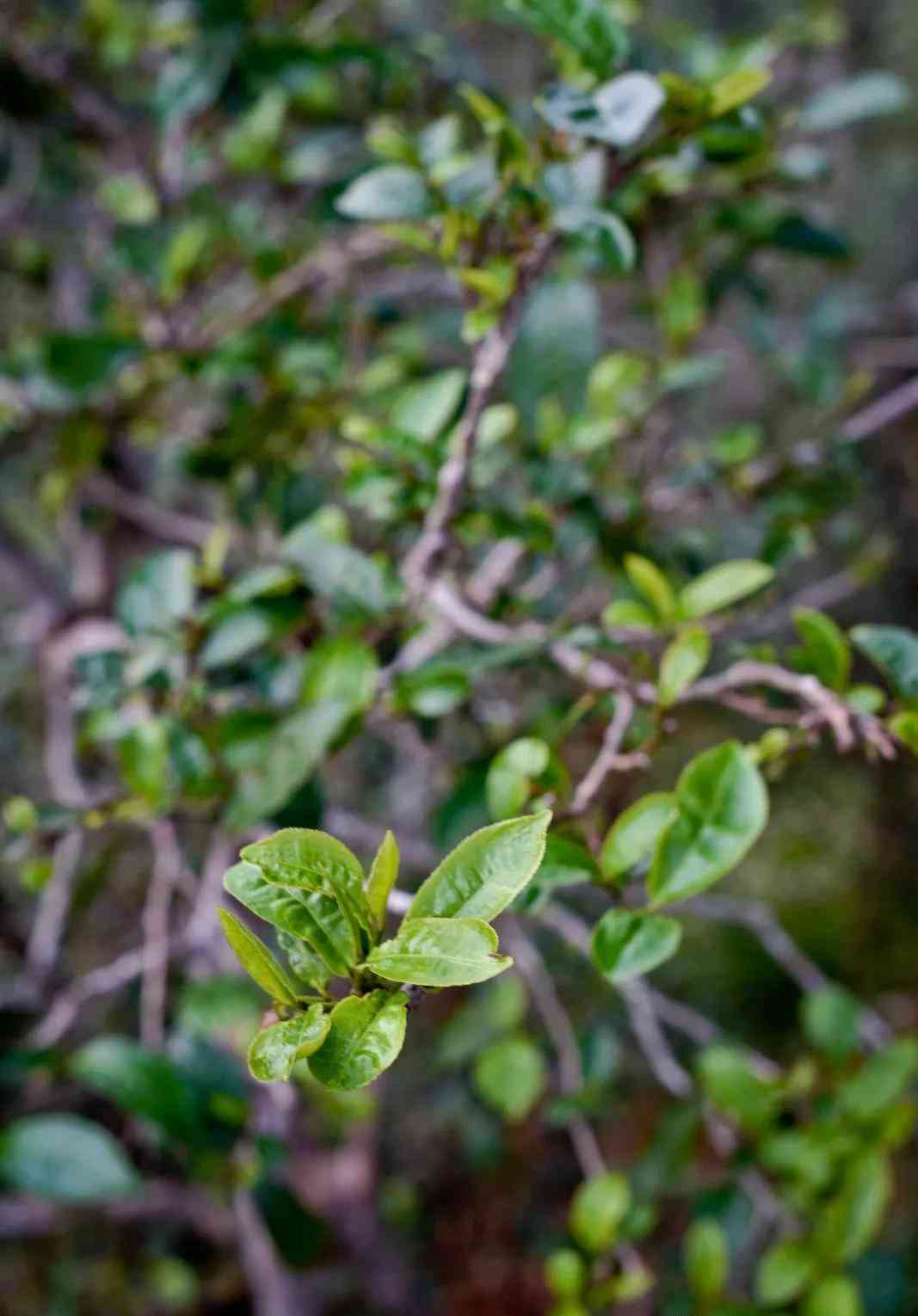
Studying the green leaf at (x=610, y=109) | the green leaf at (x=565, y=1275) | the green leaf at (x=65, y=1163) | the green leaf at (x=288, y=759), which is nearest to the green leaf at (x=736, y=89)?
the green leaf at (x=610, y=109)

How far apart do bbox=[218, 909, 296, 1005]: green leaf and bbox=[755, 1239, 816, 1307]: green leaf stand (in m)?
0.52

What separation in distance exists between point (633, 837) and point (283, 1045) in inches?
7.4

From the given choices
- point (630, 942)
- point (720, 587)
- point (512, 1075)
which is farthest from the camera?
point (512, 1075)

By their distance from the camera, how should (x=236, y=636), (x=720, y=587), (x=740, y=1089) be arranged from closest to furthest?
(x=720, y=587)
(x=236, y=636)
(x=740, y=1089)

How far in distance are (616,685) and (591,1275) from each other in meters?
0.51

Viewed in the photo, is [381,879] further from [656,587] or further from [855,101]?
[855,101]

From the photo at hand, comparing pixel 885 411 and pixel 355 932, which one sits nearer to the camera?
pixel 355 932

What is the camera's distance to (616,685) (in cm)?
49

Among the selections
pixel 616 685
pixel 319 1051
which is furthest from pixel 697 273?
pixel 319 1051

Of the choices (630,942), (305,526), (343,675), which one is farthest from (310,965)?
(305,526)

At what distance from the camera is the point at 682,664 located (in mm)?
452

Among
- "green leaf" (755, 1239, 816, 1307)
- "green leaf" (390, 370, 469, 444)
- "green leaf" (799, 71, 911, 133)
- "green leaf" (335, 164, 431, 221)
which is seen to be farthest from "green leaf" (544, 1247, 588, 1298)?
Result: "green leaf" (799, 71, 911, 133)

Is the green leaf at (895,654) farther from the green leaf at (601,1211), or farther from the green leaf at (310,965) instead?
the green leaf at (601,1211)

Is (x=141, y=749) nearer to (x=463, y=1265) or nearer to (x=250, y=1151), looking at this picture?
(x=250, y=1151)
